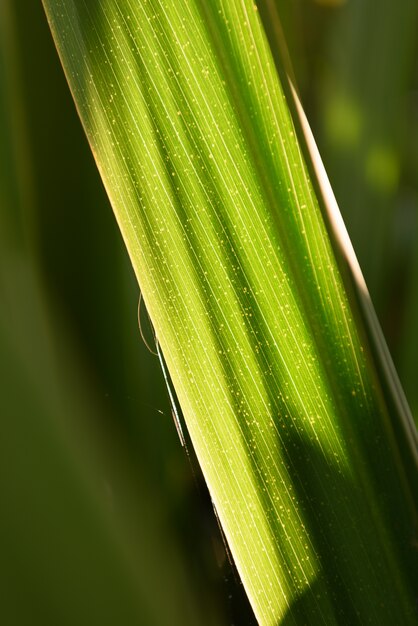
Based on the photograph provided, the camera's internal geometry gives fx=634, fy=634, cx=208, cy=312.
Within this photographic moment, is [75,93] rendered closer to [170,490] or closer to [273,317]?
[273,317]

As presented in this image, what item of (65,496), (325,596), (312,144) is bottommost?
(325,596)

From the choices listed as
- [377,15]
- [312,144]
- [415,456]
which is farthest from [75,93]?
[377,15]

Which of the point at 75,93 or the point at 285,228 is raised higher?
the point at 75,93

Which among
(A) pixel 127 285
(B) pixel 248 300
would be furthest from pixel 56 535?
(A) pixel 127 285

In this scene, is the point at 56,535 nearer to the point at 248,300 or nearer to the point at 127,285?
the point at 248,300
